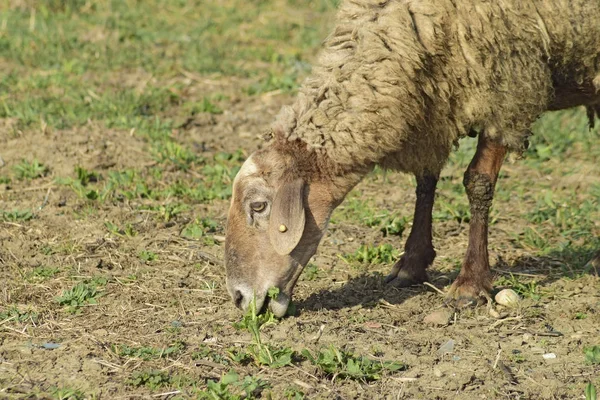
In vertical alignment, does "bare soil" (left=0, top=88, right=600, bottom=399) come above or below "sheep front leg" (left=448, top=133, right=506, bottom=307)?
below

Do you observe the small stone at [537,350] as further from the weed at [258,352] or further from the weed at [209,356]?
the weed at [209,356]

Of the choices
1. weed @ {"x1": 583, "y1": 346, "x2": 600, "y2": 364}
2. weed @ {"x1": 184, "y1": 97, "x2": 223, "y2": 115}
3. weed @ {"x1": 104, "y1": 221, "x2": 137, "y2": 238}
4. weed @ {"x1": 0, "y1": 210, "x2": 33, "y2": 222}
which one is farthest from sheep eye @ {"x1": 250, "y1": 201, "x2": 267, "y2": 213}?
weed @ {"x1": 184, "y1": 97, "x2": 223, "y2": 115}

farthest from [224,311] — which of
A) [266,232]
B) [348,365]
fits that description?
[348,365]

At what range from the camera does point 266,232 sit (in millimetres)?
4852

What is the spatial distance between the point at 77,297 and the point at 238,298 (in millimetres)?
939

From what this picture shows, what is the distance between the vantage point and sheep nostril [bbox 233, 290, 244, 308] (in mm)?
4871

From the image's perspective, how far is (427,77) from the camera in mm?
4750

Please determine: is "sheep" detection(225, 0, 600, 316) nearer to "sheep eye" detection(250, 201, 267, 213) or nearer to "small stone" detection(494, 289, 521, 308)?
"sheep eye" detection(250, 201, 267, 213)

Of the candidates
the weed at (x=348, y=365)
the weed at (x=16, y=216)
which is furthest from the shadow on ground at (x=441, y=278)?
the weed at (x=16, y=216)

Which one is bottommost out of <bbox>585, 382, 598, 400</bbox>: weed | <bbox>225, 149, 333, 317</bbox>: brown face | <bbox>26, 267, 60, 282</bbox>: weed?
<bbox>26, 267, 60, 282</bbox>: weed

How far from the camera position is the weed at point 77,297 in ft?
16.6

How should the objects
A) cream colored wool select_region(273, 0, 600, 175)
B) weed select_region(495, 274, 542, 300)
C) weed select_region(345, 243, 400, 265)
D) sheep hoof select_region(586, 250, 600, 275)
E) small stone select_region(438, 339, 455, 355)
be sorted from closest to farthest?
small stone select_region(438, 339, 455, 355)
cream colored wool select_region(273, 0, 600, 175)
weed select_region(495, 274, 542, 300)
sheep hoof select_region(586, 250, 600, 275)
weed select_region(345, 243, 400, 265)

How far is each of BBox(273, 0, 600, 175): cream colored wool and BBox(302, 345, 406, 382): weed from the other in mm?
1002

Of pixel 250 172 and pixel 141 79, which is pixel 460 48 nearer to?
pixel 250 172
